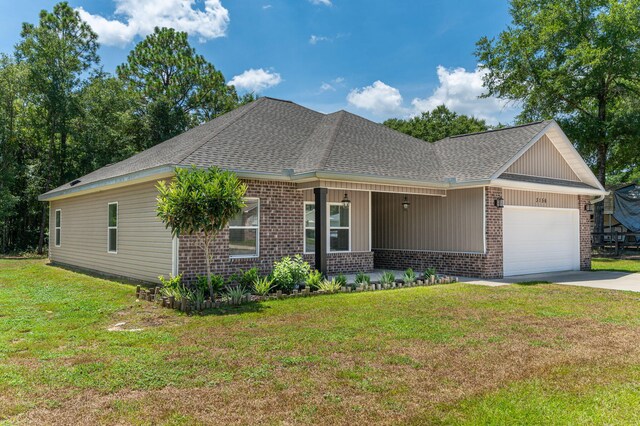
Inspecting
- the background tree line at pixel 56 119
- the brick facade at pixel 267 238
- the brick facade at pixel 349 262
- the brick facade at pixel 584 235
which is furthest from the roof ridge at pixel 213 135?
the background tree line at pixel 56 119

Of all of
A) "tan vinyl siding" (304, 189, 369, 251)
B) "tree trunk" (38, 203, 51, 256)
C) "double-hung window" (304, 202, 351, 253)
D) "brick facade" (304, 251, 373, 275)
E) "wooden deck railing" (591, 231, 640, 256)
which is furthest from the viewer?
"tree trunk" (38, 203, 51, 256)

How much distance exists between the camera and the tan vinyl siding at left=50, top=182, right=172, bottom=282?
11.6m

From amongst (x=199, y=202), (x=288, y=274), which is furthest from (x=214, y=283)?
(x=199, y=202)

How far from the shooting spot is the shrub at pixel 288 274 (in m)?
10.5

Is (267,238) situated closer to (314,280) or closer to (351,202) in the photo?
(314,280)

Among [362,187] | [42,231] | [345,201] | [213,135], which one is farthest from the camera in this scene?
[42,231]

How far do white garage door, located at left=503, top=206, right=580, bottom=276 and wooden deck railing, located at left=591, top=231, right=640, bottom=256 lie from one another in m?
8.60

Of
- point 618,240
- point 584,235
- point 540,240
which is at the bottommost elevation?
point 618,240

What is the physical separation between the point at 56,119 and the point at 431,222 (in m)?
22.0

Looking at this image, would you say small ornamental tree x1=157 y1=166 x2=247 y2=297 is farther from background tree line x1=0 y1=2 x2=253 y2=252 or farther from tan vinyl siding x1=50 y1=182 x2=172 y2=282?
Result: background tree line x1=0 y1=2 x2=253 y2=252

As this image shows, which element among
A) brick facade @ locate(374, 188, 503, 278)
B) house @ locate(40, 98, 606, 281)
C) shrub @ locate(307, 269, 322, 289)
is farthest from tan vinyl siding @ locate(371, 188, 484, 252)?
shrub @ locate(307, 269, 322, 289)

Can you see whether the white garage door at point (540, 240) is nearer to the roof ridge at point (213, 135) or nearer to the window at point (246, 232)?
the window at point (246, 232)

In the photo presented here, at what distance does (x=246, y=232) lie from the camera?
11.8 m

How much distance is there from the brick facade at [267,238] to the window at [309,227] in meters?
0.23
